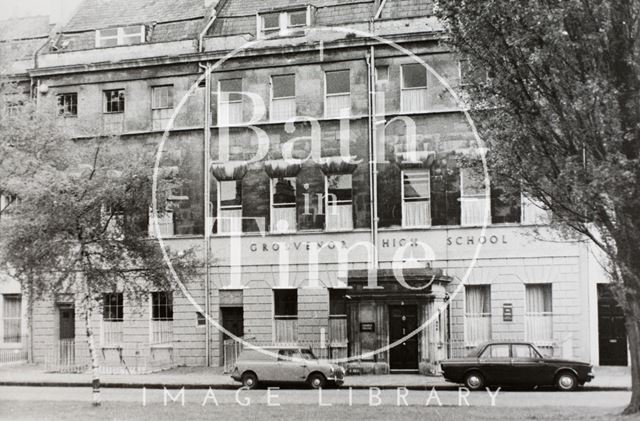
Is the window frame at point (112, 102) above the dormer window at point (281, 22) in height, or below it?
below

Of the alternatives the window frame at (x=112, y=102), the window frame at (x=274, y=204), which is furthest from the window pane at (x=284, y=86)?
the window frame at (x=112, y=102)

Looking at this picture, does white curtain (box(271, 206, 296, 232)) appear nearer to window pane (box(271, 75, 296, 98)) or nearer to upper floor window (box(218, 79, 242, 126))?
upper floor window (box(218, 79, 242, 126))

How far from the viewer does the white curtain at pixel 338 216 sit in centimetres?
3688

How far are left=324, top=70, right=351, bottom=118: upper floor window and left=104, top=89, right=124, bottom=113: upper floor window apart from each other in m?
9.27

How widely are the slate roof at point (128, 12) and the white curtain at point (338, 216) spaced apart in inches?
434

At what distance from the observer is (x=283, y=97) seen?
38156 millimetres

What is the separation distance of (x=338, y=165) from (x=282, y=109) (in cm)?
357

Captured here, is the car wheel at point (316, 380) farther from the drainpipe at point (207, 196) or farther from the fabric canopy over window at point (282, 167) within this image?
the fabric canopy over window at point (282, 167)

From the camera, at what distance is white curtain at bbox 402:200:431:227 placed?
36000 millimetres

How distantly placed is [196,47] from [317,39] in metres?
5.40

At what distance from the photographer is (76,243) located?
24891mm

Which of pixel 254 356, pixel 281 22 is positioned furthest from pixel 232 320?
pixel 281 22

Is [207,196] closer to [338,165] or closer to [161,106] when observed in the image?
[161,106]

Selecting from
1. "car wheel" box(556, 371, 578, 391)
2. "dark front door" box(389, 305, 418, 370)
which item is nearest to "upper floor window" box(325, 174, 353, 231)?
"dark front door" box(389, 305, 418, 370)
